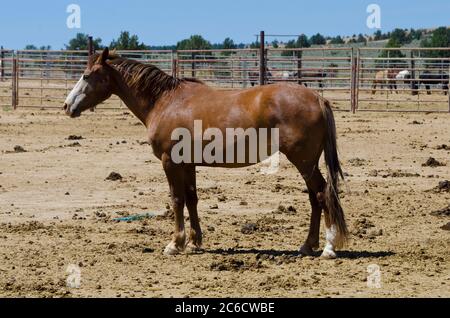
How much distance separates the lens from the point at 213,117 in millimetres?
8070

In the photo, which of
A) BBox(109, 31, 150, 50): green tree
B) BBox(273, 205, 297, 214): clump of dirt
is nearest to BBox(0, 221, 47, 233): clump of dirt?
BBox(273, 205, 297, 214): clump of dirt

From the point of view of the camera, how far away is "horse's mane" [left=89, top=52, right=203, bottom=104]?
337 inches

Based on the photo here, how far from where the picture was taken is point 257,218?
392 inches

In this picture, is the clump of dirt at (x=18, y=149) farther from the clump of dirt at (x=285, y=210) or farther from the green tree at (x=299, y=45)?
the green tree at (x=299, y=45)

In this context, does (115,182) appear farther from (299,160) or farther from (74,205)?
(299,160)

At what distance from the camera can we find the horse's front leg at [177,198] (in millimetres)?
8180

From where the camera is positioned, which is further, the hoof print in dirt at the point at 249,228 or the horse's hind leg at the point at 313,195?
the hoof print in dirt at the point at 249,228

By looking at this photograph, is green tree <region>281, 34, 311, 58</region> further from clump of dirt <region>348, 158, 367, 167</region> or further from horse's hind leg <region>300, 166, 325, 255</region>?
horse's hind leg <region>300, 166, 325, 255</region>
